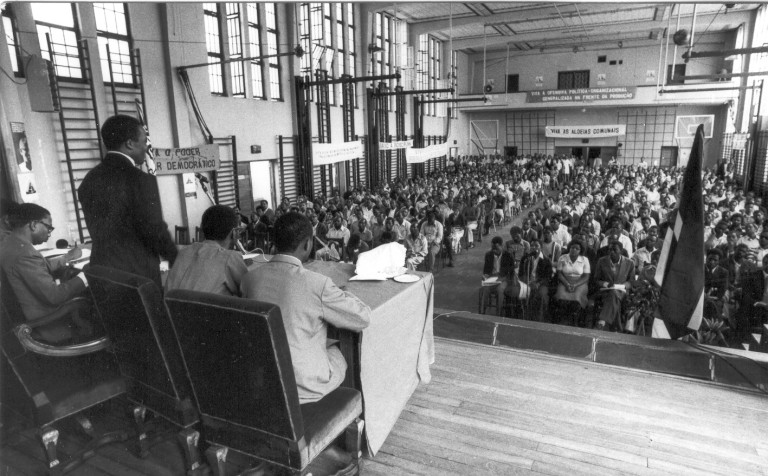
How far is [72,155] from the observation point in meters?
6.63

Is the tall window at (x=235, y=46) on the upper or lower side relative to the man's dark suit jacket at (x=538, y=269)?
upper

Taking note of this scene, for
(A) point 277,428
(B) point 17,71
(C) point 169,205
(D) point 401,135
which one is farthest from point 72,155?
(D) point 401,135

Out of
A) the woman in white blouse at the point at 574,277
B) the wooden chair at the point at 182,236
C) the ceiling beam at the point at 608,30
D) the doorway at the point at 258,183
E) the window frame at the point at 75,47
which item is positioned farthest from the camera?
the ceiling beam at the point at 608,30

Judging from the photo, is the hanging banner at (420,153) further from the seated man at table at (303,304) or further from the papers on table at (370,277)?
the seated man at table at (303,304)

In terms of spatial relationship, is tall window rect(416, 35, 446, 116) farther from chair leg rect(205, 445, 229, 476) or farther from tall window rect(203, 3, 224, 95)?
chair leg rect(205, 445, 229, 476)

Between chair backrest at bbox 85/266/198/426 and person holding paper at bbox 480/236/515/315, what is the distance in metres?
3.75

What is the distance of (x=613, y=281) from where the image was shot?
15.7 ft

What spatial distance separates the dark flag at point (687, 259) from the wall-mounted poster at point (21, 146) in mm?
6343

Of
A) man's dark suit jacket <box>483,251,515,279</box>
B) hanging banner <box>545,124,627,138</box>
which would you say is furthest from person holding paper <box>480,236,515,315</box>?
hanging banner <box>545,124,627,138</box>

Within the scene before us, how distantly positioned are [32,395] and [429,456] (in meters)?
1.63

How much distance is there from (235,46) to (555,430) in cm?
995

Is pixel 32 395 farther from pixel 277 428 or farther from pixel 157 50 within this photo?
pixel 157 50

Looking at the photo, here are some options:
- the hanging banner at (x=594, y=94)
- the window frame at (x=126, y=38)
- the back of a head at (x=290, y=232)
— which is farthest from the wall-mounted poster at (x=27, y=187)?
the hanging banner at (x=594, y=94)

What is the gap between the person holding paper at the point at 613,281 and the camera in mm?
4539
